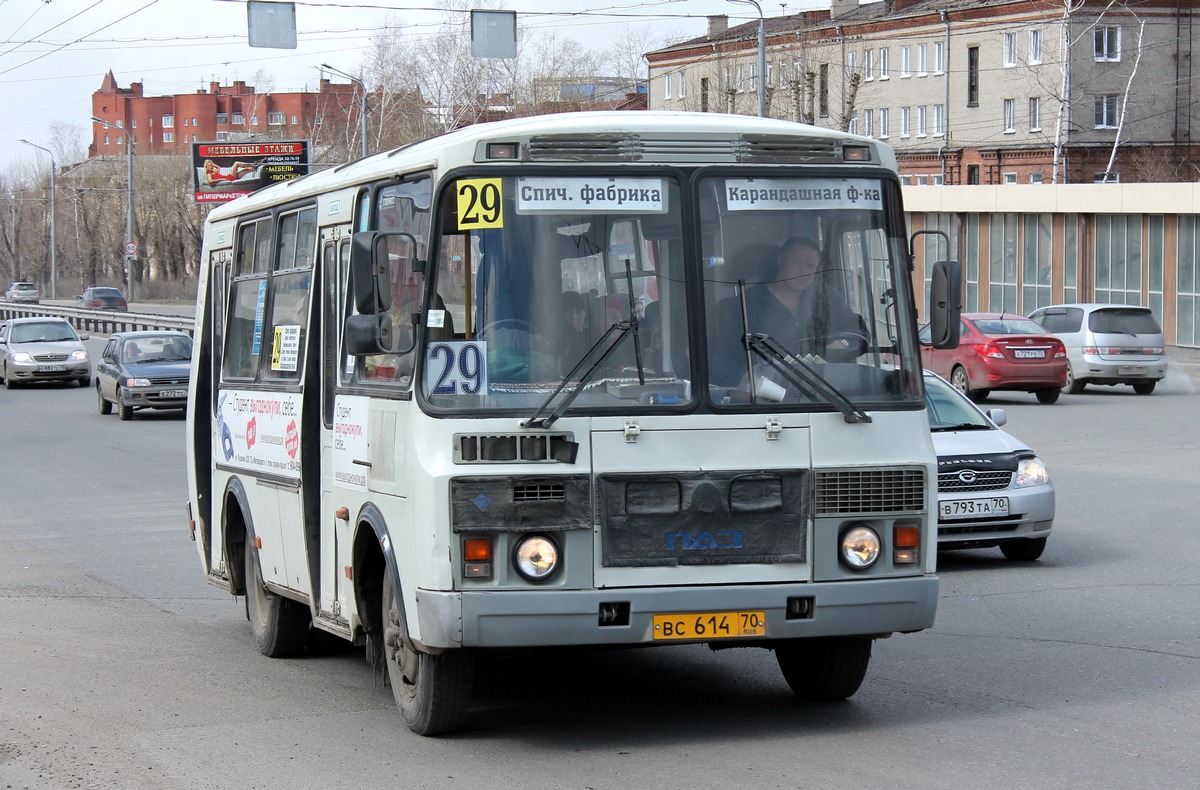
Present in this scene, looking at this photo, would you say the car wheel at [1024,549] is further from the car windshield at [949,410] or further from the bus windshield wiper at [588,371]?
the bus windshield wiper at [588,371]

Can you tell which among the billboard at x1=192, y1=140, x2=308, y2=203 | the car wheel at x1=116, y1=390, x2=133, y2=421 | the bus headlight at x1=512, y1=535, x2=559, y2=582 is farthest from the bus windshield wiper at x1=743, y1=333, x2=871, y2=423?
the billboard at x1=192, y1=140, x2=308, y2=203

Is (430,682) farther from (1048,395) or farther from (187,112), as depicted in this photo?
(187,112)

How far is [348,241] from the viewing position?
790 cm

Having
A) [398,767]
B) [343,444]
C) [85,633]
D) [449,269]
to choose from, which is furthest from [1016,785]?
[85,633]

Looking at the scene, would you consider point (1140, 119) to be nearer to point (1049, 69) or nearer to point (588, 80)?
point (1049, 69)

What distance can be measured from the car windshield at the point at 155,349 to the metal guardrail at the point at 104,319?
837 inches

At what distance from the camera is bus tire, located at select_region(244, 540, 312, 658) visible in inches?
371

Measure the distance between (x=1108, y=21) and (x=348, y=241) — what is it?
234 feet

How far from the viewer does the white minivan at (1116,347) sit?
32500 millimetres

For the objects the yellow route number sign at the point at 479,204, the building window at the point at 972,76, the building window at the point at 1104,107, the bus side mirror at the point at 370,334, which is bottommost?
the bus side mirror at the point at 370,334

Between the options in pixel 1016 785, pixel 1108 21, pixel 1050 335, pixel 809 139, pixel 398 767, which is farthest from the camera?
pixel 1108 21

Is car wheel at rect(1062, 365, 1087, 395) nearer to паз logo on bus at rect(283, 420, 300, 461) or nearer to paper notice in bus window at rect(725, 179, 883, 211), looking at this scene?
паз logo on bus at rect(283, 420, 300, 461)

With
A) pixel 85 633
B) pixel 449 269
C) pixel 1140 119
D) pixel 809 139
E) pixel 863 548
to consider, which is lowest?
pixel 85 633

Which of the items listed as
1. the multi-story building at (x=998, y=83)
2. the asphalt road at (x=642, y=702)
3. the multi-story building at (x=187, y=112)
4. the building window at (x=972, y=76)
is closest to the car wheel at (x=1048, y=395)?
the asphalt road at (x=642, y=702)
